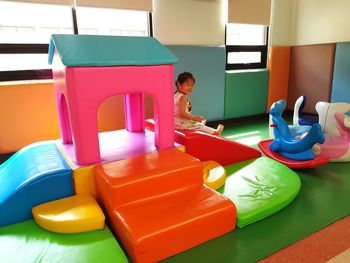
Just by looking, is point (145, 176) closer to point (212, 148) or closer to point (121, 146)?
point (121, 146)

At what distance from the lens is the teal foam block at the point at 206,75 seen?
4.42 meters

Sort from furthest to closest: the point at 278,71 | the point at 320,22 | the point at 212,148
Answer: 1. the point at 278,71
2. the point at 320,22
3. the point at 212,148

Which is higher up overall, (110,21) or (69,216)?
(110,21)

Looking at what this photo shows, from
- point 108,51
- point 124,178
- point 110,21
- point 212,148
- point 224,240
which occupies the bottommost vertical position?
point 224,240

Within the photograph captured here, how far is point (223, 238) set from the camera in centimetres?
190

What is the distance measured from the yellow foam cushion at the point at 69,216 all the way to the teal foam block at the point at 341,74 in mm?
4725

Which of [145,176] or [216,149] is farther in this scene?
[216,149]

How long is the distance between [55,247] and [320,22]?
5693mm

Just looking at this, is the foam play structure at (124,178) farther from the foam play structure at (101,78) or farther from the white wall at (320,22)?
the white wall at (320,22)

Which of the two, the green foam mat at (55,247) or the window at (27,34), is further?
the window at (27,34)

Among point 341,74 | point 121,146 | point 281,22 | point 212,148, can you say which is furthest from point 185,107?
point 281,22

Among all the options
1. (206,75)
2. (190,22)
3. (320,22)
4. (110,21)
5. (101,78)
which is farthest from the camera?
(320,22)

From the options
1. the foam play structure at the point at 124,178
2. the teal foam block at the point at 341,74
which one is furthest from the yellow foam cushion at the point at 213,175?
the teal foam block at the point at 341,74

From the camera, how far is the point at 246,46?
17.4 ft
